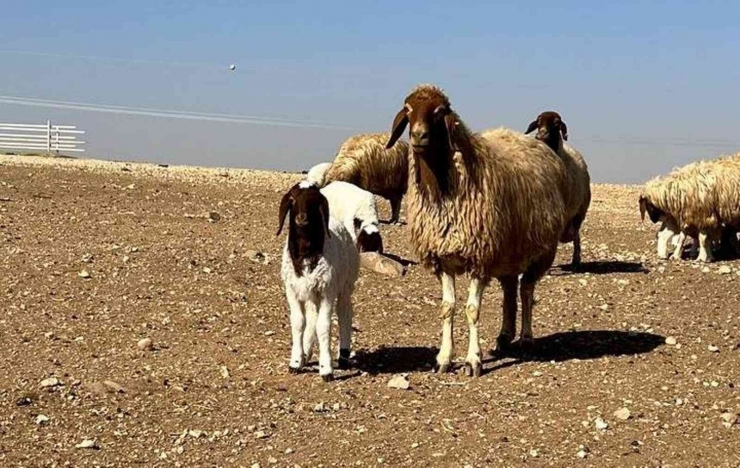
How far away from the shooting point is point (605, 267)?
661 inches

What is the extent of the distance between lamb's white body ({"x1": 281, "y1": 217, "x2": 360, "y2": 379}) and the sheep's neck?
4cm

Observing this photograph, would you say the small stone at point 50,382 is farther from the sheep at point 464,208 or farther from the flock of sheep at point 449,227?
the sheep at point 464,208

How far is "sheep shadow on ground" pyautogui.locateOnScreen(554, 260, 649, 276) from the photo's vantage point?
1623 cm

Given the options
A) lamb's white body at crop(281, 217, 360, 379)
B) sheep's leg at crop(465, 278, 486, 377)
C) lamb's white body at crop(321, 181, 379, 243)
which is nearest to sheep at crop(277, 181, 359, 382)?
lamb's white body at crop(281, 217, 360, 379)

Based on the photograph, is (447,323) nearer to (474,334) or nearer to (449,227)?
(474,334)

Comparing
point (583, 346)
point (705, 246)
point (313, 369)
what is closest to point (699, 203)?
point (705, 246)

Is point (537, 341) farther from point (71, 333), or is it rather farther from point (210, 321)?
point (71, 333)

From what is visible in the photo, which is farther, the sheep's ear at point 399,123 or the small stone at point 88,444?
the sheep's ear at point 399,123

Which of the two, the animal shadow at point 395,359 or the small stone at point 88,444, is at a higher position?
the animal shadow at point 395,359

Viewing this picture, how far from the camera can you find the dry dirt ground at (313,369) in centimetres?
826

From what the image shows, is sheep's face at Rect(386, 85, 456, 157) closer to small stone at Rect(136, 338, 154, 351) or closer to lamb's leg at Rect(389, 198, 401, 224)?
small stone at Rect(136, 338, 154, 351)

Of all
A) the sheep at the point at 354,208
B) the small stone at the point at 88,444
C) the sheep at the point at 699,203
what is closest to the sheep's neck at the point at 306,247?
the small stone at the point at 88,444

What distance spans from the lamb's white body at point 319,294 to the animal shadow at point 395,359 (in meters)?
0.64

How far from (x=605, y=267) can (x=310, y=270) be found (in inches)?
312
